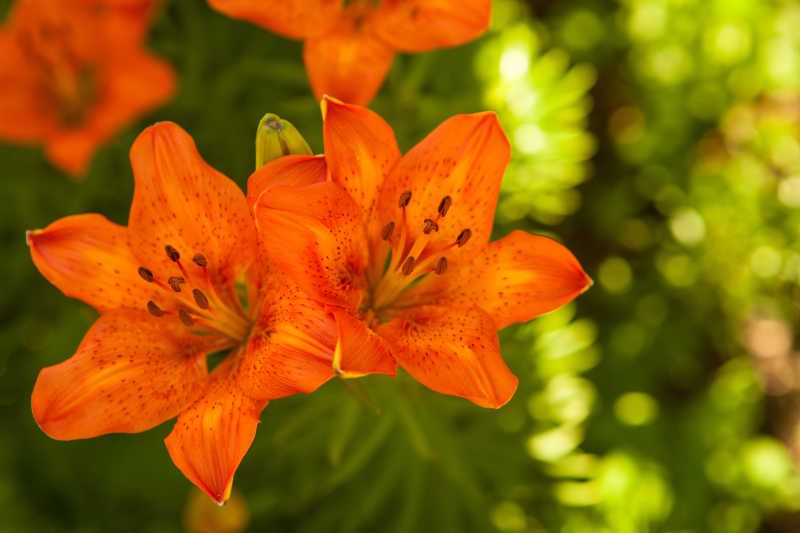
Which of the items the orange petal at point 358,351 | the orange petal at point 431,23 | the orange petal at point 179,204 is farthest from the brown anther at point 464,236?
the orange petal at point 431,23

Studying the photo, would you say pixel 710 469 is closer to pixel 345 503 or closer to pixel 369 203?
pixel 345 503

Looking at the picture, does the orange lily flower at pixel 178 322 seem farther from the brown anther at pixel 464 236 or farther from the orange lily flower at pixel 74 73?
the orange lily flower at pixel 74 73

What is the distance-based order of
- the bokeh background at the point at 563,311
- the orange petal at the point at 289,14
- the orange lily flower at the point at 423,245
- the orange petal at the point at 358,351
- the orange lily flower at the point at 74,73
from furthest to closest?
the bokeh background at the point at 563,311, the orange lily flower at the point at 74,73, the orange petal at the point at 289,14, the orange lily flower at the point at 423,245, the orange petal at the point at 358,351

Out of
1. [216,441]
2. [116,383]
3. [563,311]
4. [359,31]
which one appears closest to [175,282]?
[116,383]

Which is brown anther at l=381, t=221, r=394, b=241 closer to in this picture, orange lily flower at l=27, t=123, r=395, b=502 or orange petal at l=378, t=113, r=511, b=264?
orange petal at l=378, t=113, r=511, b=264

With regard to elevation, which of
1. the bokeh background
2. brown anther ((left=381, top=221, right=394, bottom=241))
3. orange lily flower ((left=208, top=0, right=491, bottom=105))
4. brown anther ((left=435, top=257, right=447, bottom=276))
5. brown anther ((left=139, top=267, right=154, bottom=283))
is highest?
orange lily flower ((left=208, top=0, right=491, bottom=105))

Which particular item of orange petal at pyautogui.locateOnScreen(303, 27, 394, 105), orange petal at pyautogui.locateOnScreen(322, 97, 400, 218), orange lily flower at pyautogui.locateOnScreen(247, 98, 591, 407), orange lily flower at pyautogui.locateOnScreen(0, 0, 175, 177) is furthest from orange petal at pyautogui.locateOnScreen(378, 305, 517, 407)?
orange lily flower at pyautogui.locateOnScreen(0, 0, 175, 177)

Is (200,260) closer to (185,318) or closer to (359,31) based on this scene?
(185,318)
